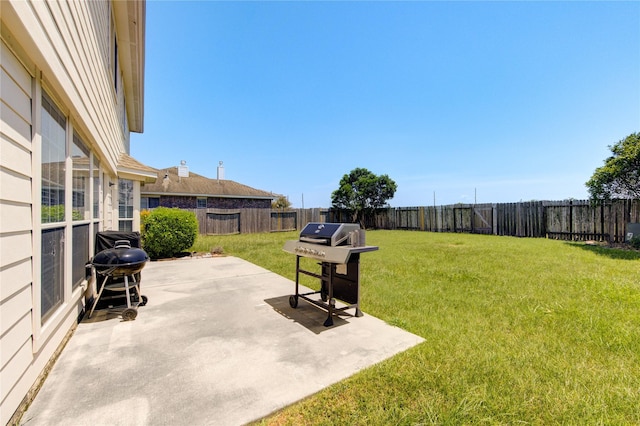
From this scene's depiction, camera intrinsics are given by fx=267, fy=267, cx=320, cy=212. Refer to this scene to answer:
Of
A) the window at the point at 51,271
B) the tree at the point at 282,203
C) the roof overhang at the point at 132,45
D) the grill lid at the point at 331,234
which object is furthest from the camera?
the tree at the point at 282,203

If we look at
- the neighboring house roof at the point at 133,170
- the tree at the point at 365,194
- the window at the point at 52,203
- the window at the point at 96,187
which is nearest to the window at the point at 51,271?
the window at the point at 52,203

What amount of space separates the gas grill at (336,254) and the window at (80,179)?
2.55 meters

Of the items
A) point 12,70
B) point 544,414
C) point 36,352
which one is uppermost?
point 12,70

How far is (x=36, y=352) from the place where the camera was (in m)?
1.90

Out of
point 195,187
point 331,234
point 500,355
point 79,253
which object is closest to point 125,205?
point 79,253

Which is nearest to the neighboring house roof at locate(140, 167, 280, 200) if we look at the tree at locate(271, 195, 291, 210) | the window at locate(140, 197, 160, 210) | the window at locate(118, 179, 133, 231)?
the window at locate(140, 197, 160, 210)

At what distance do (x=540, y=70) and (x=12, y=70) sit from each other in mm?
11927

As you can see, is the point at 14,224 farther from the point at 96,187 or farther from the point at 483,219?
the point at 483,219

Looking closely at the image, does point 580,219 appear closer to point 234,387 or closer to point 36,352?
point 234,387

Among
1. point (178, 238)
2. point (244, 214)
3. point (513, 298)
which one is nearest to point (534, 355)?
point (513, 298)

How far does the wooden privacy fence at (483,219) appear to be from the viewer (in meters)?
9.58

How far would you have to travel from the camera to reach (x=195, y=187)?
737 inches

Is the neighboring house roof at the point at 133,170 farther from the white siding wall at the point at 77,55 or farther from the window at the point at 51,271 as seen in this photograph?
the window at the point at 51,271

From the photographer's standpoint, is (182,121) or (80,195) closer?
(80,195)
